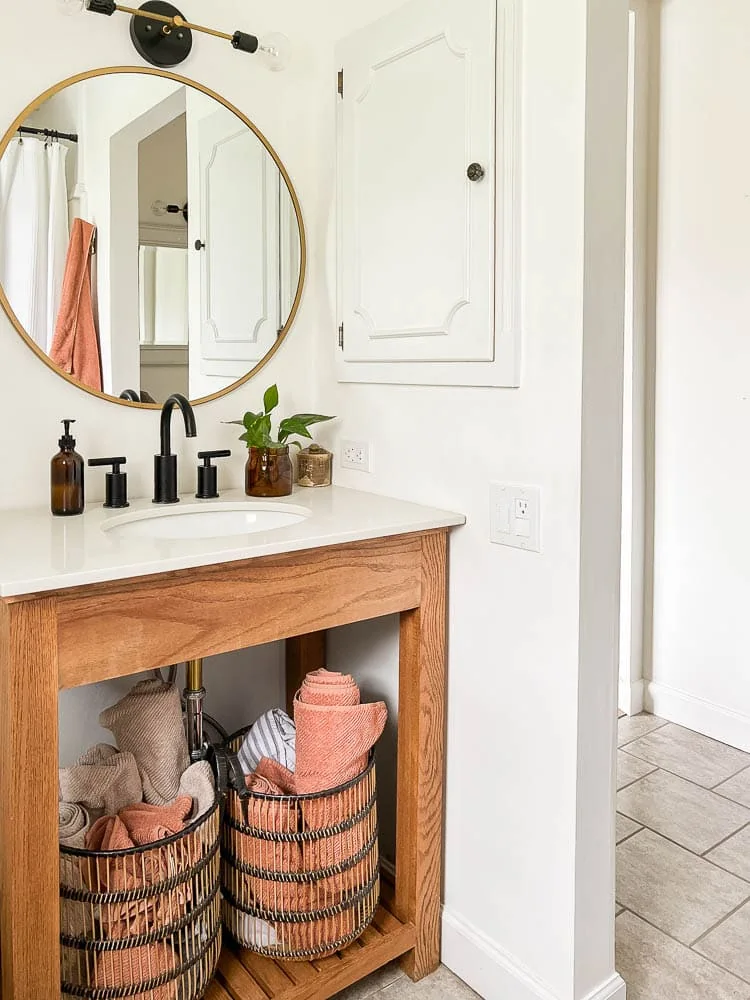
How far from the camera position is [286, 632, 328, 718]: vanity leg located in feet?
6.26

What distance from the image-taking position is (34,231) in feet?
5.08

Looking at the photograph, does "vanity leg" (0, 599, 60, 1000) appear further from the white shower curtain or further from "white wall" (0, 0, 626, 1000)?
the white shower curtain

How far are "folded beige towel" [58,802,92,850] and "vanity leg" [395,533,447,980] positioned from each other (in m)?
0.60

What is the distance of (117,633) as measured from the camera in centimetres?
115

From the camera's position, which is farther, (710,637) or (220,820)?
(710,637)

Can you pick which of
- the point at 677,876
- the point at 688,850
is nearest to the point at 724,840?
the point at 688,850

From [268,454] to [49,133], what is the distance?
751 mm

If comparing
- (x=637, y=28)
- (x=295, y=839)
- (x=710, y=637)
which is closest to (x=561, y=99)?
(x=295, y=839)

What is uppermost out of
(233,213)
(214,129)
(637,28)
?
(637,28)

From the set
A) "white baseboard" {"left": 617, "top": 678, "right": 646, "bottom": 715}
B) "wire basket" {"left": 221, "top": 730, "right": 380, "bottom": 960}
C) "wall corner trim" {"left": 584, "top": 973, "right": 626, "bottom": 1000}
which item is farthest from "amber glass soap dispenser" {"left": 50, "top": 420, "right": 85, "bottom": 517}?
"white baseboard" {"left": 617, "top": 678, "right": 646, "bottom": 715}

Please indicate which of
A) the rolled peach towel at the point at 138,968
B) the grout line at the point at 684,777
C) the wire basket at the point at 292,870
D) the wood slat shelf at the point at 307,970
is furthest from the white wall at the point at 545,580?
the grout line at the point at 684,777

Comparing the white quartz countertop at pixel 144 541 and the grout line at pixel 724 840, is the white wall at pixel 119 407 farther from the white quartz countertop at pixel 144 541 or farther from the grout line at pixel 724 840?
the grout line at pixel 724 840

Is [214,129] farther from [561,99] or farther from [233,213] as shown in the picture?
[561,99]

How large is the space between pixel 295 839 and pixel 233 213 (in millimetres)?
1325
